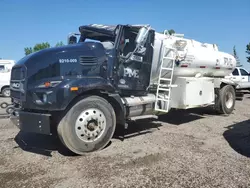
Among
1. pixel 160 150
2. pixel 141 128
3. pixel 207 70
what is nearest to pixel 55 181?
pixel 160 150

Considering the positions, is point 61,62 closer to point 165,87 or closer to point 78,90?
point 78,90

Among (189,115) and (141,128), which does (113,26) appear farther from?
(189,115)

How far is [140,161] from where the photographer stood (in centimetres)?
473

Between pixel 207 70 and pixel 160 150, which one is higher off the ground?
pixel 207 70

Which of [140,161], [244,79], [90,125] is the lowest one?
[140,161]

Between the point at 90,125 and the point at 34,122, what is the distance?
1.05 m

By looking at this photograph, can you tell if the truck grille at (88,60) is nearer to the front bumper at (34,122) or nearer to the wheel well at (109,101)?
the wheel well at (109,101)

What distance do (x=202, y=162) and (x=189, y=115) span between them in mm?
5145

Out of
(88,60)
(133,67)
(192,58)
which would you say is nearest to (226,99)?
(192,58)

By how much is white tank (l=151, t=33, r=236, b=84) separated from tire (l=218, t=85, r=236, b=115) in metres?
0.59

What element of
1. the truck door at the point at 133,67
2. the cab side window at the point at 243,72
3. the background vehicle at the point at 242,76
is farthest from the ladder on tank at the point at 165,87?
the cab side window at the point at 243,72

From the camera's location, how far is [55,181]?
3.91m

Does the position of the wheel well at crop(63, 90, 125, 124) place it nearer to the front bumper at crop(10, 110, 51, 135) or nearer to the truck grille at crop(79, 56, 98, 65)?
the front bumper at crop(10, 110, 51, 135)

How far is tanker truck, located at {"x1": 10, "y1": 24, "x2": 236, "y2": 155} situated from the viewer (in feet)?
15.9
